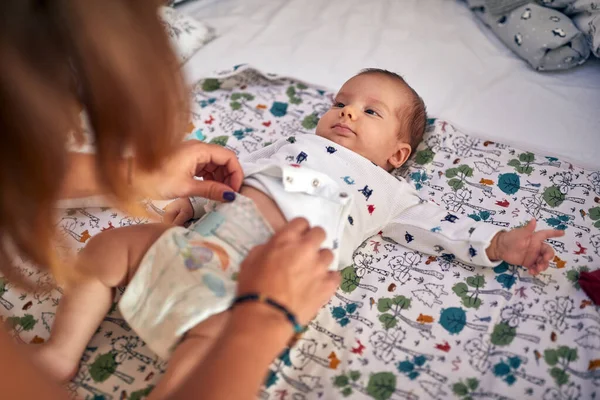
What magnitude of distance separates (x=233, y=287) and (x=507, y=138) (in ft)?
3.04

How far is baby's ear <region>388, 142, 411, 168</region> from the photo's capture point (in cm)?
143

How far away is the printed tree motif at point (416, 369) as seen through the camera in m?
1.01

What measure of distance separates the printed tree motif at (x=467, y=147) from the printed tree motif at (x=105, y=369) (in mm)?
967

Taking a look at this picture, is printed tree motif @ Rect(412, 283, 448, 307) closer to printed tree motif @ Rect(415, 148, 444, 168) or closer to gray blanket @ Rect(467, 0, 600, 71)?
printed tree motif @ Rect(415, 148, 444, 168)

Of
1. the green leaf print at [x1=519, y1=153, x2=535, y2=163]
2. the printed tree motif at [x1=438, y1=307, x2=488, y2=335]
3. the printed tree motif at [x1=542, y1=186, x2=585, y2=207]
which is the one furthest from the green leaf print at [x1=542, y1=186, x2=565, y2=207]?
the printed tree motif at [x1=438, y1=307, x2=488, y2=335]

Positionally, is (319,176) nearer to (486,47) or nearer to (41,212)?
(41,212)

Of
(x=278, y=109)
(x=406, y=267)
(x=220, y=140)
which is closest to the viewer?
(x=406, y=267)

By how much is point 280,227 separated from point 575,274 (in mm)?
607

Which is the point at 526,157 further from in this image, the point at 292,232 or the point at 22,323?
the point at 22,323

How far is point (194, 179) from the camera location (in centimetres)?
111

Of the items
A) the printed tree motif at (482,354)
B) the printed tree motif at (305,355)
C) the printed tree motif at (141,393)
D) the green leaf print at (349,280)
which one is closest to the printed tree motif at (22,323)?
the printed tree motif at (141,393)

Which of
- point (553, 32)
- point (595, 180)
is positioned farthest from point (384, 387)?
point (553, 32)

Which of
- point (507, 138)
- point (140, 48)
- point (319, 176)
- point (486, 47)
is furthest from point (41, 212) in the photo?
point (486, 47)

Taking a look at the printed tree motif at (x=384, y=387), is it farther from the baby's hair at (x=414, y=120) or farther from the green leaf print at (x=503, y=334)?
the baby's hair at (x=414, y=120)
